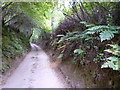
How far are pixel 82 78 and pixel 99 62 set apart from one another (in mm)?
1118

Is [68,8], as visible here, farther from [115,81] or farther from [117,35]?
[115,81]

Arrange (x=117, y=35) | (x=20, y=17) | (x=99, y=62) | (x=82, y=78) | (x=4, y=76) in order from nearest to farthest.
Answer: (x=99, y=62)
(x=117, y=35)
(x=82, y=78)
(x=4, y=76)
(x=20, y=17)

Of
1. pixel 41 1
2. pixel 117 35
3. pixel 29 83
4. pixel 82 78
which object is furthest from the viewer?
pixel 41 1

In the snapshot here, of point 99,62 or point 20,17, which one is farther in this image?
point 20,17

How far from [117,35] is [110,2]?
159 centimetres

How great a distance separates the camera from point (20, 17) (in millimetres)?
12203

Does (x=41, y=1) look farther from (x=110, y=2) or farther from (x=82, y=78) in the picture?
(x=82, y=78)

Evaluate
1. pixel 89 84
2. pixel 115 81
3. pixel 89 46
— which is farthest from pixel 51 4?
pixel 115 81

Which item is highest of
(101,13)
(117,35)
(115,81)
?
(101,13)

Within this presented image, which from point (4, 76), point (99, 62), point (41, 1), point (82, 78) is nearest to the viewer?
point (99, 62)

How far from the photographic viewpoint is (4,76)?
6102 millimetres

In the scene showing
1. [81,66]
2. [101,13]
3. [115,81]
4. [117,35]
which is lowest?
[81,66]

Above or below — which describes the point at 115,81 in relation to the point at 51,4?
below

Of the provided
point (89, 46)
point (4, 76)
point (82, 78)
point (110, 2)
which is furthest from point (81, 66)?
point (4, 76)
